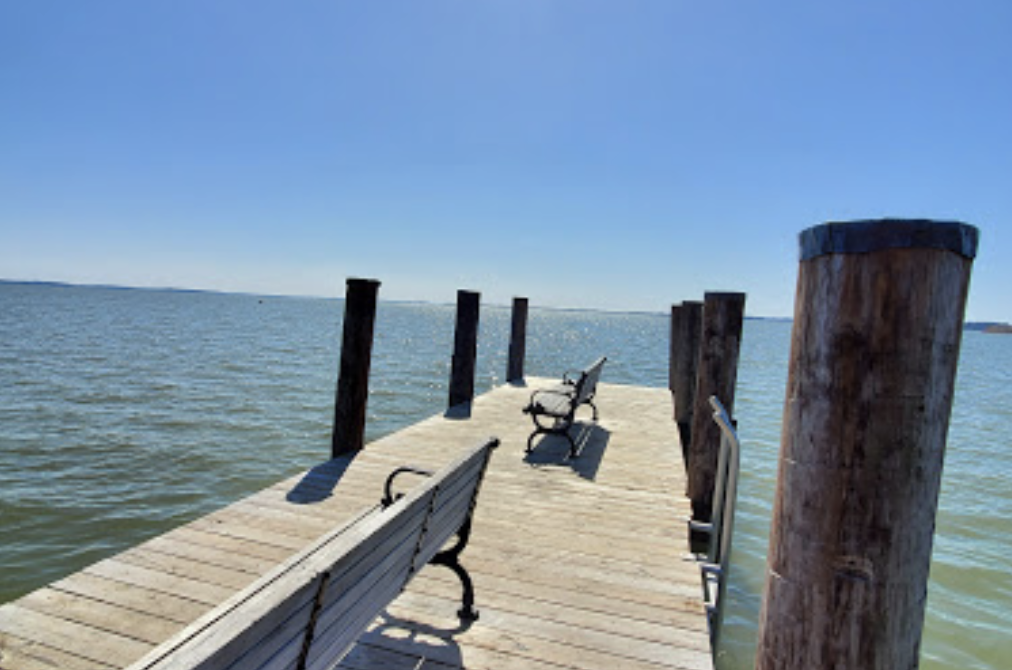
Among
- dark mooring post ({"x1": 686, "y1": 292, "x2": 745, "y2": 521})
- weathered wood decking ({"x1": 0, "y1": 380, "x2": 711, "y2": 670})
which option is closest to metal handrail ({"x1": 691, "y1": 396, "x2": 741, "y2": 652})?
weathered wood decking ({"x1": 0, "y1": 380, "x2": 711, "y2": 670})

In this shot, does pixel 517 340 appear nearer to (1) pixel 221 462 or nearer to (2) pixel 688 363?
(2) pixel 688 363

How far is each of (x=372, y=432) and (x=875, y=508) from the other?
480 inches

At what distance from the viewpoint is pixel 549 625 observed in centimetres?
335

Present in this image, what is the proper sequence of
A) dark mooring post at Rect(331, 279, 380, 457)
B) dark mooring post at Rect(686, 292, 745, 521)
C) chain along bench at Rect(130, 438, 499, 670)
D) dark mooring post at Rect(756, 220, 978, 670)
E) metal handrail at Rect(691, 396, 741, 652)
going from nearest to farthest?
chain along bench at Rect(130, 438, 499, 670) → dark mooring post at Rect(756, 220, 978, 670) → metal handrail at Rect(691, 396, 741, 652) → dark mooring post at Rect(686, 292, 745, 521) → dark mooring post at Rect(331, 279, 380, 457)

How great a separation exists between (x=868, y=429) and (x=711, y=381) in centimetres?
441

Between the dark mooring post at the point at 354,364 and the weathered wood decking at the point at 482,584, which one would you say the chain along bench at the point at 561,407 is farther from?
the dark mooring post at the point at 354,364

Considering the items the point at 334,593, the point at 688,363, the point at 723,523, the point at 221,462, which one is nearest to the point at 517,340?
the point at 688,363

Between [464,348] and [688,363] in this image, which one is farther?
[464,348]

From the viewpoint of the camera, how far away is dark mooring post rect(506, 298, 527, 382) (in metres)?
13.6

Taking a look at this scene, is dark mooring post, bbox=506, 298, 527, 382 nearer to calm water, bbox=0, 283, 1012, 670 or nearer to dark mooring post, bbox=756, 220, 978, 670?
calm water, bbox=0, 283, 1012, 670

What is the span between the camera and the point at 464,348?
10.8 meters

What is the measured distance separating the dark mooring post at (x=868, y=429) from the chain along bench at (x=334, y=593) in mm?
1296

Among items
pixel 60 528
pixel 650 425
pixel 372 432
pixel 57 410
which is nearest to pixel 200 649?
pixel 60 528

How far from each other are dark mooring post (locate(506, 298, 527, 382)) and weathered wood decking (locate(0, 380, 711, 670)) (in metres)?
7.27
